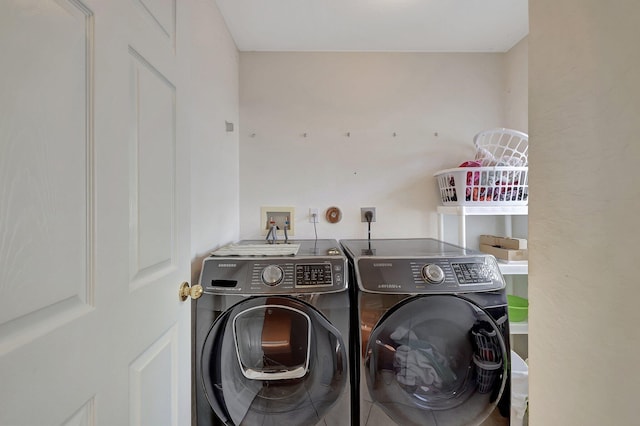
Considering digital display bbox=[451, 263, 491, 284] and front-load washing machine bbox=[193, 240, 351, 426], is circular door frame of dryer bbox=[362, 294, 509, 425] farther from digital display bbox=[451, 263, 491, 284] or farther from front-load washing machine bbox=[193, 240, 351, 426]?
front-load washing machine bbox=[193, 240, 351, 426]

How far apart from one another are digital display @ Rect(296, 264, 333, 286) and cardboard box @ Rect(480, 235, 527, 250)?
3.62 feet

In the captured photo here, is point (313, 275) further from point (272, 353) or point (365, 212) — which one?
point (365, 212)

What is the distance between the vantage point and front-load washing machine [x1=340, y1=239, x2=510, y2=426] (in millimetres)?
1024

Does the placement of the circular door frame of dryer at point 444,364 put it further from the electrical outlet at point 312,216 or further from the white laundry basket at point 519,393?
the electrical outlet at point 312,216

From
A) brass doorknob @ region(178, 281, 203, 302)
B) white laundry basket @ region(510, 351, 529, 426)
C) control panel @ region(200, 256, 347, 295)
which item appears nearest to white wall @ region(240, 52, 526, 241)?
control panel @ region(200, 256, 347, 295)

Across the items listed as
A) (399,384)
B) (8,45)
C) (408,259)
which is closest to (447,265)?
(408,259)

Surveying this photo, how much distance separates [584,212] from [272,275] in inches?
35.1

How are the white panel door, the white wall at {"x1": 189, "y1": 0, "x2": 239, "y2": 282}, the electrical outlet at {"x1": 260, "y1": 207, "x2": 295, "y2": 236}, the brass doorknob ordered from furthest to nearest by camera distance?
the electrical outlet at {"x1": 260, "y1": 207, "x2": 295, "y2": 236} → the white wall at {"x1": 189, "y1": 0, "x2": 239, "y2": 282} → the brass doorknob → the white panel door

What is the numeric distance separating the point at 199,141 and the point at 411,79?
142 cm

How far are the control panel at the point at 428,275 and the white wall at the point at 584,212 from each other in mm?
436

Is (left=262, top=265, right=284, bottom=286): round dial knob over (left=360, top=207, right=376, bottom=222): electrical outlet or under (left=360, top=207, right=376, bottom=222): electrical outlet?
under

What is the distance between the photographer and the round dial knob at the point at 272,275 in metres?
1.03

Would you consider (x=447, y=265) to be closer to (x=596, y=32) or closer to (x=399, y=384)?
(x=399, y=384)

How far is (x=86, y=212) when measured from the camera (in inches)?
18.7
